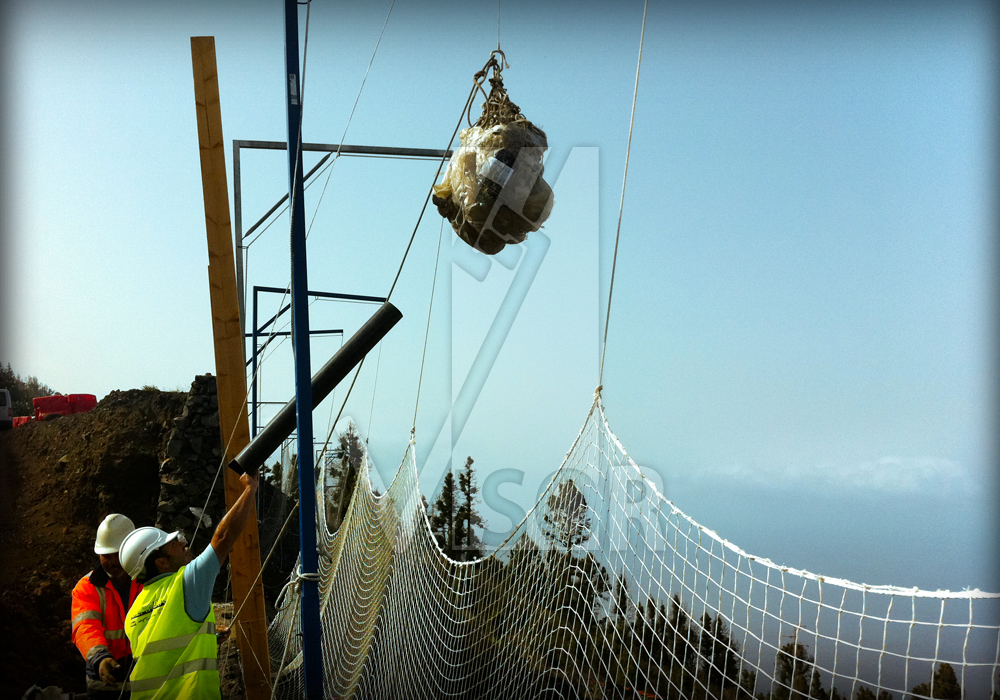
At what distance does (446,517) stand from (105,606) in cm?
690

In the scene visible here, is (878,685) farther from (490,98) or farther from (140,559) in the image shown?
(490,98)

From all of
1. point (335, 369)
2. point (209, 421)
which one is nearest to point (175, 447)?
point (209, 421)

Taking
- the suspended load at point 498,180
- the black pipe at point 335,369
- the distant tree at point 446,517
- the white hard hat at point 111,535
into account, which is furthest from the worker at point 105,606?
the distant tree at point 446,517

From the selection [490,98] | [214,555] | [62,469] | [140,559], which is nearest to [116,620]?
[140,559]

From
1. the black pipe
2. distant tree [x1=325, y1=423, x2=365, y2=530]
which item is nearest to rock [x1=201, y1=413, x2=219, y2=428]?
distant tree [x1=325, y1=423, x2=365, y2=530]

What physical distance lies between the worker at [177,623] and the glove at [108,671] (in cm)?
31

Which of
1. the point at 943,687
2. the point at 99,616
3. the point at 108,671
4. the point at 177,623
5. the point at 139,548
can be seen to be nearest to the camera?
the point at 943,687

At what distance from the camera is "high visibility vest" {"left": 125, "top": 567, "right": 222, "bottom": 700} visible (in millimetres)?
2336

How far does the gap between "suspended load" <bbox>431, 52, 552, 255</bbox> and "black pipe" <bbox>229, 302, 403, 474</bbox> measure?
0.47 meters

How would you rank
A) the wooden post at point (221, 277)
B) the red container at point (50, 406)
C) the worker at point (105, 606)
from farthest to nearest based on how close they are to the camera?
1. the red container at point (50, 406)
2. the wooden post at point (221, 277)
3. the worker at point (105, 606)

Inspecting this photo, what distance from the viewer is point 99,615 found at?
2805mm

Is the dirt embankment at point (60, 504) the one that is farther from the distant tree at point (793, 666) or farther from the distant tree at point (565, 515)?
the distant tree at point (793, 666)

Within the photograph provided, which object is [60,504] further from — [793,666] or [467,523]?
[793,666]

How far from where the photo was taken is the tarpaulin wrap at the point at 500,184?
9.29 ft
